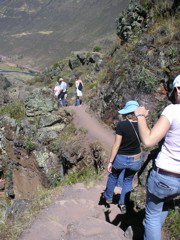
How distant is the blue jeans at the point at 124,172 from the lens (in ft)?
17.4

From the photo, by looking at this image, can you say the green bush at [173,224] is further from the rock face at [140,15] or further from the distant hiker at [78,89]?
the distant hiker at [78,89]

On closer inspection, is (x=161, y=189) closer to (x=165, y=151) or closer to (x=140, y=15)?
(x=165, y=151)

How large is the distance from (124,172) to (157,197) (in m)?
1.98

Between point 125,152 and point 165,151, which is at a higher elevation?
point 165,151

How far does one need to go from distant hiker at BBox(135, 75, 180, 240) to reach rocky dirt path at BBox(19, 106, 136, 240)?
167cm

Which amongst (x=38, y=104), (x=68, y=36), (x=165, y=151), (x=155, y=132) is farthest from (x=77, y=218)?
(x=68, y=36)

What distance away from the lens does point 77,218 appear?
6055 millimetres

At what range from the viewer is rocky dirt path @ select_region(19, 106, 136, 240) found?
509 cm

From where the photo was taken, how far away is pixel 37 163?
12.3 metres

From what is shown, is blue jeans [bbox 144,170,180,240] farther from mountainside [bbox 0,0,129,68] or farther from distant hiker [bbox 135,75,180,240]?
mountainside [bbox 0,0,129,68]

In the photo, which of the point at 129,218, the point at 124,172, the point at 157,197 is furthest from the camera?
the point at 129,218

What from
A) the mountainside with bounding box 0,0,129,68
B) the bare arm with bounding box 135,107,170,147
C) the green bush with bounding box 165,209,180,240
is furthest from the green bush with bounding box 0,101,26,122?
the mountainside with bounding box 0,0,129,68

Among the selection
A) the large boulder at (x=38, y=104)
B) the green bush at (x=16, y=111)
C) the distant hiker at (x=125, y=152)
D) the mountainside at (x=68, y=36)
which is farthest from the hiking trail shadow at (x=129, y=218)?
the mountainside at (x=68, y=36)

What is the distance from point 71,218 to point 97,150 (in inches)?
Answer: 174
